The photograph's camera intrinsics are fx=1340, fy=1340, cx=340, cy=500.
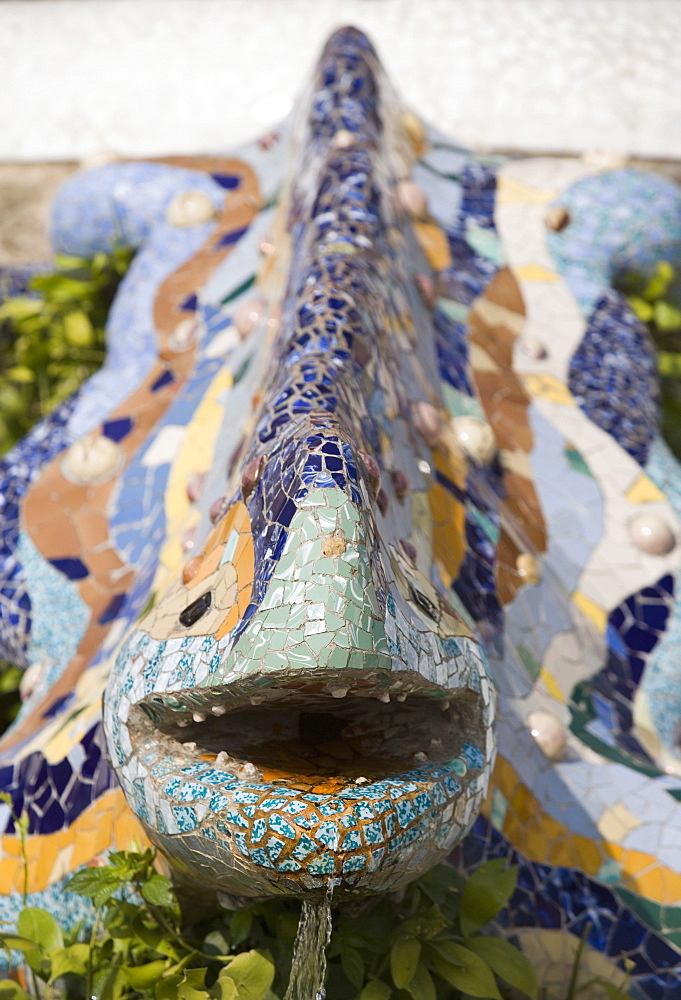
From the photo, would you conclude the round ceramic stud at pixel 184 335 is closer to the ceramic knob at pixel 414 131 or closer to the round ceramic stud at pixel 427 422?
the ceramic knob at pixel 414 131

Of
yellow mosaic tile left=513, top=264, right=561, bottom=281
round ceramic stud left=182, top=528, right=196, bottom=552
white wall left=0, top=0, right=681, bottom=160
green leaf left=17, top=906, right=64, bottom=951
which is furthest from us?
white wall left=0, top=0, right=681, bottom=160

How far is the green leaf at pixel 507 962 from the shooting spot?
171cm

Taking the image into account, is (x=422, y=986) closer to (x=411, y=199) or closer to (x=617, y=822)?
(x=617, y=822)

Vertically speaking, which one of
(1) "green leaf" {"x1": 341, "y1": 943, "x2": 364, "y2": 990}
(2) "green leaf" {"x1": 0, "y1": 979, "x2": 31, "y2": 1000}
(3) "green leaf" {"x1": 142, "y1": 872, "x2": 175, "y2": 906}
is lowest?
(2) "green leaf" {"x1": 0, "y1": 979, "x2": 31, "y2": 1000}

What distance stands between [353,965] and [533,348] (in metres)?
1.53

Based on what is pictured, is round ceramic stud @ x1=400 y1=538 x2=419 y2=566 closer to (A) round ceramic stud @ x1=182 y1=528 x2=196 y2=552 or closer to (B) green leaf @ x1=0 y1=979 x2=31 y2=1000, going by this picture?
(A) round ceramic stud @ x1=182 y1=528 x2=196 y2=552

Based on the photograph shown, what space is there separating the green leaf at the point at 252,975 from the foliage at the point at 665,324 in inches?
85.9

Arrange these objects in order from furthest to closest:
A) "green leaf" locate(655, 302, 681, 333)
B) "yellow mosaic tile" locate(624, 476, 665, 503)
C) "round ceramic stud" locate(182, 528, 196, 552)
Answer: "green leaf" locate(655, 302, 681, 333) < "yellow mosaic tile" locate(624, 476, 665, 503) < "round ceramic stud" locate(182, 528, 196, 552)

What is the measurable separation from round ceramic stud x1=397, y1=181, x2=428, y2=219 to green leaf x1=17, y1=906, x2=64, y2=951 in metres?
1.60

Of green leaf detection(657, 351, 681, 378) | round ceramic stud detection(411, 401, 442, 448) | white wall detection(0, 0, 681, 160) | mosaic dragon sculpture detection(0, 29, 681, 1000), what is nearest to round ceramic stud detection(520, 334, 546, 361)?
mosaic dragon sculpture detection(0, 29, 681, 1000)

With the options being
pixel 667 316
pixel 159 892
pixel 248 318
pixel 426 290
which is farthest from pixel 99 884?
pixel 667 316

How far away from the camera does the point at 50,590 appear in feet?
8.05

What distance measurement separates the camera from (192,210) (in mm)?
3215

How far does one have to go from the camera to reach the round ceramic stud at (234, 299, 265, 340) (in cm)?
253
